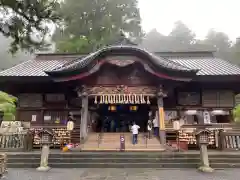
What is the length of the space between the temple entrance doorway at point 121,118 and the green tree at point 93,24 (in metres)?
11.1

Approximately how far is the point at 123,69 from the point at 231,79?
7032mm

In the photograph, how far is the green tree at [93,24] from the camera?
27344 millimetres

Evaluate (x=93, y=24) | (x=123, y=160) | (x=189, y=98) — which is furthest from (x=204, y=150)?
(x=93, y=24)

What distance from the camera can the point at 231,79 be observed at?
45.9 feet

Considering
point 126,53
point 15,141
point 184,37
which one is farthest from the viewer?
point 184,37

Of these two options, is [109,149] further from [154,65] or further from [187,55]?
[187,55]

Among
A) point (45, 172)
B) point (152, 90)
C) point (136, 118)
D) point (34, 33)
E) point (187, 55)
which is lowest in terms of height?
point (45, 172)

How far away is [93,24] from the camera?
93.4 feet

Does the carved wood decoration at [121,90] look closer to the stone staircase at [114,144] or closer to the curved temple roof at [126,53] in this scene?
the curved temple roof at [126,53]

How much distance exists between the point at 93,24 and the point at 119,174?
77.2 feet

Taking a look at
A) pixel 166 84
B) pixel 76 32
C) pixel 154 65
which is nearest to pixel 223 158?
pixel 166 84

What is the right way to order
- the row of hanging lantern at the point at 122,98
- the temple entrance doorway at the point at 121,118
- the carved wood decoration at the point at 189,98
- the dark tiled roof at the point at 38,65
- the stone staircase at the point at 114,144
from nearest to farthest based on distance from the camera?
the stone staircase at the point at 114,144
the row of hanging lantern at the point at 122,98
the carved wood decoration at the point at 189,98
the dark tiled roof at the point at 38,65
the temple entrance doorway at the point at 121,118

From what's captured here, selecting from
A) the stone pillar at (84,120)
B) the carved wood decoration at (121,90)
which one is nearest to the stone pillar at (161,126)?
the carved wood decoration at (121,90)

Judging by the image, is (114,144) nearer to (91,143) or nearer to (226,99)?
(91,143)
